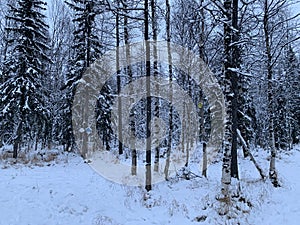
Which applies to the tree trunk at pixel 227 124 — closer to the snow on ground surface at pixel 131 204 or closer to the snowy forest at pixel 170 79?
the snowy forest at pixel 170 79

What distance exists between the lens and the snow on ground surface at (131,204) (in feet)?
20.7

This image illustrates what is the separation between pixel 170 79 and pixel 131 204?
7089 millimetres

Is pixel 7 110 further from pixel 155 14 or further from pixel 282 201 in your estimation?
pixel 282 201

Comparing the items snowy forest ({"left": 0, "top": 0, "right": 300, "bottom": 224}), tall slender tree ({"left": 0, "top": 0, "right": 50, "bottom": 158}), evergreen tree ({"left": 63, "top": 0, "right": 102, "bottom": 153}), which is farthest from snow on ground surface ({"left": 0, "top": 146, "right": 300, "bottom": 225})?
evergreen tree ({"left": 63, "top": 0, "right": 102, "bottom": 153})

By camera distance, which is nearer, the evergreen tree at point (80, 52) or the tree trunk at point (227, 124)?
the tree trunk at point (227, 124)

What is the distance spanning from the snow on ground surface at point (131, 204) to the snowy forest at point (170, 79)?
7 centimetres

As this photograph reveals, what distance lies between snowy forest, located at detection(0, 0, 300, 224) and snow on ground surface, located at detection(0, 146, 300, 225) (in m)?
0.07

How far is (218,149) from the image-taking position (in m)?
21.6

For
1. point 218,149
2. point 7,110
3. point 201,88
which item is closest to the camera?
point 201,88

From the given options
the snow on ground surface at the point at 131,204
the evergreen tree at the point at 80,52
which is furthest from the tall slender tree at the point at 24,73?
the snow on ground surface at the point at 131,204

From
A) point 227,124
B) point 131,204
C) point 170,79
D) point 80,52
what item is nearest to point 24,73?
point 80,52

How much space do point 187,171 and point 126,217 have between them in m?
5.16

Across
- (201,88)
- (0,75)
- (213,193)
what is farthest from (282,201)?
(0,75)

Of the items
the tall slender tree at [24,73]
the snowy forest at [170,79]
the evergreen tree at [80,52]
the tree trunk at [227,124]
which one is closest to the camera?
the tree trunk at [227,124]
